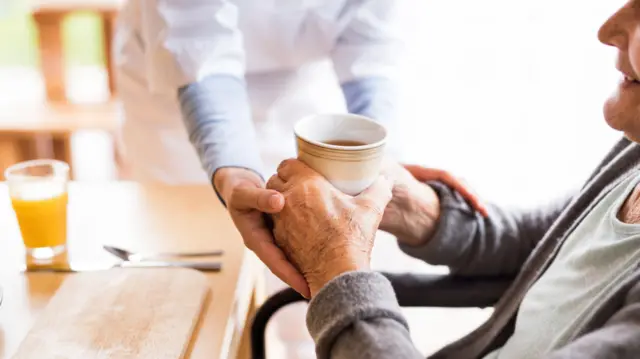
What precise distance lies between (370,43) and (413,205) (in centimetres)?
41

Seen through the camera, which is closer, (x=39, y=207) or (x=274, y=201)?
(x=274, y=201)

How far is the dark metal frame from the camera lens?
99 centimetres

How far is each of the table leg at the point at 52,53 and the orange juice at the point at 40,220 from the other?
165 cm

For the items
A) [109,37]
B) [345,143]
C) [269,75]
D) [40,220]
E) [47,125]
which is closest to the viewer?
[345,143]

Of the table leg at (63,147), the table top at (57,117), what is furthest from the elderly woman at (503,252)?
the table leg at (63,147)

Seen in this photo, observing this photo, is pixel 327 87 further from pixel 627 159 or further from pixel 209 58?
pixel 627 159

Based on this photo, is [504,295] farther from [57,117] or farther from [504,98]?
[57,117]

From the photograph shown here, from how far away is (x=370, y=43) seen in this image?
1.31m

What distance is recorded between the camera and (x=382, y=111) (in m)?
1.20

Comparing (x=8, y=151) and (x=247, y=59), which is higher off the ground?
(x=247, y=59)

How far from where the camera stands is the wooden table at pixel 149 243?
2.77ft

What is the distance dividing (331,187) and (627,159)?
1.41 feet

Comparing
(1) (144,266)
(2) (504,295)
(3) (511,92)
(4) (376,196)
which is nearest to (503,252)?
(2) (504,295)

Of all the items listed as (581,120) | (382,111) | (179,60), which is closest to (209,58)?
(179,60)
